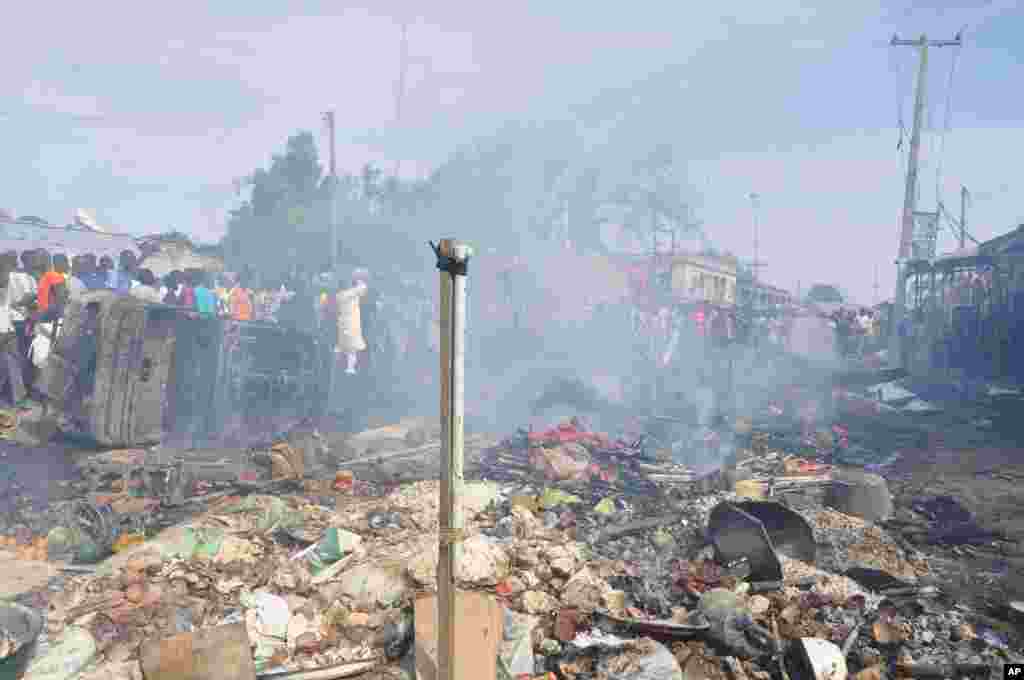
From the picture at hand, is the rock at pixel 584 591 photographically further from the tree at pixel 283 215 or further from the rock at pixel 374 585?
the tree at pixel 283 215

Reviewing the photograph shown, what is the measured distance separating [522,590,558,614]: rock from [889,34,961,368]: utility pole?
2071 cm

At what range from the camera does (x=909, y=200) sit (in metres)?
22.9

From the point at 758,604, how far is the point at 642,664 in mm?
1069

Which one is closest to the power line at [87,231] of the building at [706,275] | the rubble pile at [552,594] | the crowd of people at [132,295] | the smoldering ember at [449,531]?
the crowd of people at [132,295]

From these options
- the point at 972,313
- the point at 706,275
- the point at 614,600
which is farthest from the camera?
the point at 706,275

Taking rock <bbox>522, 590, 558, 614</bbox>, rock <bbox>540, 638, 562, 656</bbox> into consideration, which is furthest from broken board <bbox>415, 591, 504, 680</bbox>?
rock <bbox>522, 590, 558, 614</bbox>

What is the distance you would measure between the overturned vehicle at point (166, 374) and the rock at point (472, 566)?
4.72 m

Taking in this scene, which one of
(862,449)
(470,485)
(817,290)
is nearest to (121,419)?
(470,485)

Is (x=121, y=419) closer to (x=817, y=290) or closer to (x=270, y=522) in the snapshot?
(x=270, y=522)

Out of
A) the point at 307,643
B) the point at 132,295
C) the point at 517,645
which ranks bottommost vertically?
the point at 307,643

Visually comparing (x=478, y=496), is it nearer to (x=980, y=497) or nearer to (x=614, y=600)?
(x=614, y=600)

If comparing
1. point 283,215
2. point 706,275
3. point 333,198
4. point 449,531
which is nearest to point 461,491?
point 449,531

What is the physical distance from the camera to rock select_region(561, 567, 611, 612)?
4.27m

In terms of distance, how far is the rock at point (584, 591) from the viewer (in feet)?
14.0
